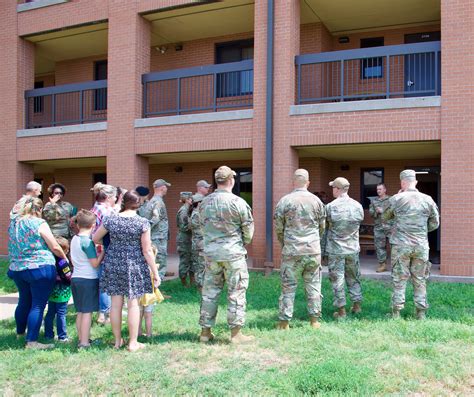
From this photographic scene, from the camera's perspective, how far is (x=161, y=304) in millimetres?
7305

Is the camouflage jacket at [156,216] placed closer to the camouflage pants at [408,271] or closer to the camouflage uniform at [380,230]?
the camouflage pants at [408,271]

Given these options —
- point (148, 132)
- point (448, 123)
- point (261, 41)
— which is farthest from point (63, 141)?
point (448, 123)

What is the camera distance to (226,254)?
5207 mm

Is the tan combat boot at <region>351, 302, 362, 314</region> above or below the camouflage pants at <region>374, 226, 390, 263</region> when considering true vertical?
below

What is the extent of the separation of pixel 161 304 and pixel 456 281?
5.59 meters

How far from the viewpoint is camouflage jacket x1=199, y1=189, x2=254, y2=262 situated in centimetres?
524

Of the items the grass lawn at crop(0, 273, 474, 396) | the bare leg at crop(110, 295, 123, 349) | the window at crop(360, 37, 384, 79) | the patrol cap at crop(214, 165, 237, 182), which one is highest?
the window at crop(360, 37, 384, 79)

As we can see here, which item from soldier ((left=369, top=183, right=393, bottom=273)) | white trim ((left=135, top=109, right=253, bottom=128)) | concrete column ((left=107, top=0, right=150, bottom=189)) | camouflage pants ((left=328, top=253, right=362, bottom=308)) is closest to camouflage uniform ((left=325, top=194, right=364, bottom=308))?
camouflage pants ((left=328, top=253, right=362, bottom=308))

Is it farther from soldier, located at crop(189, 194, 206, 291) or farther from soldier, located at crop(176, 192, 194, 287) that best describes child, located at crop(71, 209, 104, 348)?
soldier, located at crop(176, 192, 194, 287)

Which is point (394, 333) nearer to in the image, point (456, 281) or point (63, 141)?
point (456, 281)

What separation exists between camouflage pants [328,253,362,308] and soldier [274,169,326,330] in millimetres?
606

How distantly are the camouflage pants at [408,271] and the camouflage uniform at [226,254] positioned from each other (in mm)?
2188

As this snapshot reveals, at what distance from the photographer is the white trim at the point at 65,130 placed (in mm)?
12477

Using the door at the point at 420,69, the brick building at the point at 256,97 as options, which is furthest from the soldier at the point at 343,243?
the door at the point at 420,69
